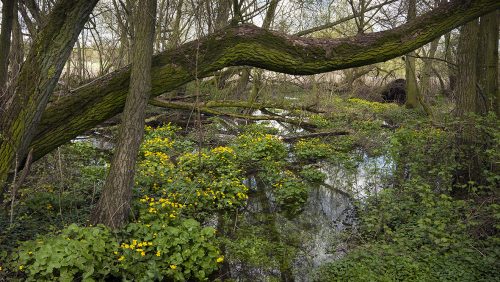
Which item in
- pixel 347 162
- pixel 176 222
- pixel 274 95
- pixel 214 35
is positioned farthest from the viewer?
pixel 274 95

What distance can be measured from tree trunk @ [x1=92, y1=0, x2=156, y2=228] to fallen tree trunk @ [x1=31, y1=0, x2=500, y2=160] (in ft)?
1.26

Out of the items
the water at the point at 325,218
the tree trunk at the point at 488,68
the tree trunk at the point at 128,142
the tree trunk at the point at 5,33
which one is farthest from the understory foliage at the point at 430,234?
the tree trunk at the point at 5,33

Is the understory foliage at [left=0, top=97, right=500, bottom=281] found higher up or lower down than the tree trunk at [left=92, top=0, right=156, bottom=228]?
lower down

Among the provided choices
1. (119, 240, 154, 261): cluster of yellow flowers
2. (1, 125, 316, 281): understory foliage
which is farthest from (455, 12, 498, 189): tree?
(119, 240, 154, 261): cluster of yellow flowers

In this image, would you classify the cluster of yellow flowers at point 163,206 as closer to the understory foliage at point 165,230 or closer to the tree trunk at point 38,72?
the understory foliage at point 165,230

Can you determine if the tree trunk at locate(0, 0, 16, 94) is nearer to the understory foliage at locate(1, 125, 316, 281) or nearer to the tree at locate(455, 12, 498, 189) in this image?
the understory foliage at locate(1, 125, 316, 281)

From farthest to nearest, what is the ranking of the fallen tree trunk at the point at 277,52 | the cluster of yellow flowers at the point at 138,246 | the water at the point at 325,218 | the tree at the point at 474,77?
the tree at the point at 474,77 → the water at the point at 325,218 → the cluster of yellow flowers at the point at 138,246 → the fallen tree trunk at the point at 277,52

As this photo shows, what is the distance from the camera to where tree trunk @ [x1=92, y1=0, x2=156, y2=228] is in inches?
187

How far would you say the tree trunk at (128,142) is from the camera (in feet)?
15.6

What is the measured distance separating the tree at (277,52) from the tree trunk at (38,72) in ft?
1.66

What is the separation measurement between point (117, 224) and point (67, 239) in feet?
2.37

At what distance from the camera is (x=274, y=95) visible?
51.3 feet

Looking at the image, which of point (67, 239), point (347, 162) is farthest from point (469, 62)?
point (67, 239)

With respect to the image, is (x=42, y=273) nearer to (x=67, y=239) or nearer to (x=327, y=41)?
(x=67, y=239)
